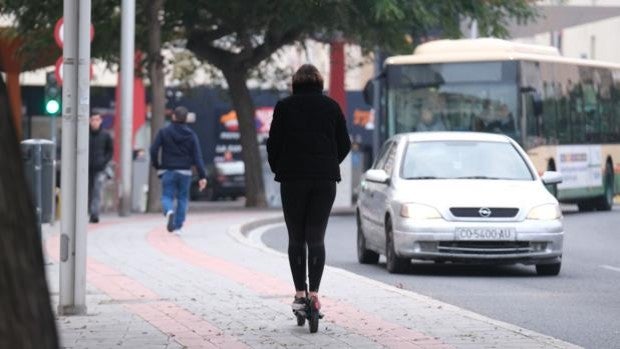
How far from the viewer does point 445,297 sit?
1488cm

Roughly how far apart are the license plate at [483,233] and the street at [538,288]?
0.41m

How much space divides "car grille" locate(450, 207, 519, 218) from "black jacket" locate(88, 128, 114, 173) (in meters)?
11.5

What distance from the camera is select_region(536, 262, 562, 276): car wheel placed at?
58.7ft

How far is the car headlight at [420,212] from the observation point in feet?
57.3

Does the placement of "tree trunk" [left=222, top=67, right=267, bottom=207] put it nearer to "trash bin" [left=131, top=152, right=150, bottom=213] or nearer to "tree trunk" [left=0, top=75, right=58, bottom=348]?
"trash bin" [left=131, top=152, right=150, bottom=213]

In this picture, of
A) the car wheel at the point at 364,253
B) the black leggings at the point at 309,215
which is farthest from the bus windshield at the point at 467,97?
the black leggings at the point at 309,215

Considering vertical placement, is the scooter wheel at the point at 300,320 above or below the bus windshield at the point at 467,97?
below

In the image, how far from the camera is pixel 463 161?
728 inches

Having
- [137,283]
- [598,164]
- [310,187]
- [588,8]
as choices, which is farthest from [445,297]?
[588,8]

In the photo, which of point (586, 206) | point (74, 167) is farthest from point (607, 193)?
point (74, 167)

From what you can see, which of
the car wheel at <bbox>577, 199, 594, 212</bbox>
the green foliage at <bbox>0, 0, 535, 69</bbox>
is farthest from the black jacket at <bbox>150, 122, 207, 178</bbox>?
the car wheel at <bbox>577, 199, 594, 212</bbox>

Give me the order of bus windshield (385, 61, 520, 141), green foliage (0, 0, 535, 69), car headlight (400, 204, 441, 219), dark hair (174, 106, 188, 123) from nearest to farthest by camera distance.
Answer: car headlight (400, 204, 441, 219) < dark hair (174, 106, 188, 123) < bus windshield (385, 61, 520, 141) < green foliage (0, 0, 535, 69)

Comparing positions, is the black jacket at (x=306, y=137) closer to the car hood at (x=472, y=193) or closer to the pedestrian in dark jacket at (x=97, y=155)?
Answer: the car hood at (x=472, y=193)

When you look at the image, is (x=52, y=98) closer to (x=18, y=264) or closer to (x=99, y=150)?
(x=99, y=150)
